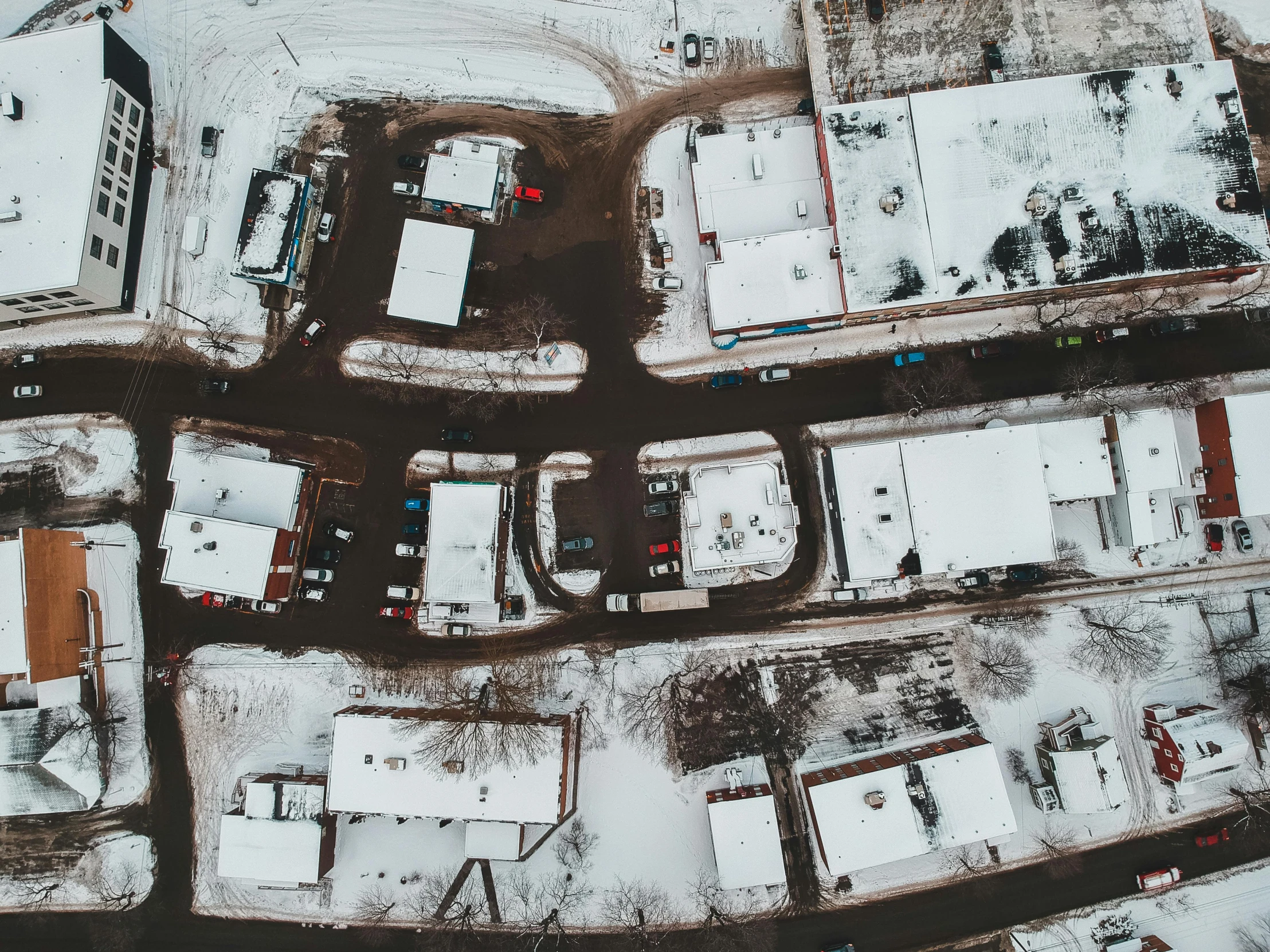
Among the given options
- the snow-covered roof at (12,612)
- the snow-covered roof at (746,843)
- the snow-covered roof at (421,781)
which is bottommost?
the snow-covered roof at (746,843)

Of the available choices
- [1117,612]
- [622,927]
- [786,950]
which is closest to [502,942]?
[622,927]

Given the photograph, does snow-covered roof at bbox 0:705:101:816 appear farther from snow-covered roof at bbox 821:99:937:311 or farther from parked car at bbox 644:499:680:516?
snow-covered roof at bbox 821:99:937:311

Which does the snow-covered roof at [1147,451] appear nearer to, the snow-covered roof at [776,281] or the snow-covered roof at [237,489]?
the snow-covered roof at [776,281]

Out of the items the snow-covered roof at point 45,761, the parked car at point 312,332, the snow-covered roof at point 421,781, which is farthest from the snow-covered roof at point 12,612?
the parked car at point 312,332

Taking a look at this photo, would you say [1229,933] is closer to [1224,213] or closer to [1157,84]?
[1224,213]

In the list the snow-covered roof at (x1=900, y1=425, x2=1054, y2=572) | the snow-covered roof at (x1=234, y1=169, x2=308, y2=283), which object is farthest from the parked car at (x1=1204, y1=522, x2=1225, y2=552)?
the snow-covered roof at (x1=234, y1=169, x2=308, y2=283)

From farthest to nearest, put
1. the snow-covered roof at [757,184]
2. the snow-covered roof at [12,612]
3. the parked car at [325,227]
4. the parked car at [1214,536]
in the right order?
the parked car at [325,227]
the parked car at [1214,536]
the snow-covered roof at [757,184]
the snow-covered roof at [12,612]
